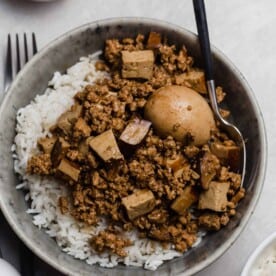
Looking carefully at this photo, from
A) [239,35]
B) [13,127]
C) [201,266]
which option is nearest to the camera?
[201,266]

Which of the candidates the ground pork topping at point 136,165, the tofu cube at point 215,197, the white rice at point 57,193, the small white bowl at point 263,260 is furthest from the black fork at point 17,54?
the small white bowl at point 263,260

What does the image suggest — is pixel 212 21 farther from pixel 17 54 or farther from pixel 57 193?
pixel 57 193

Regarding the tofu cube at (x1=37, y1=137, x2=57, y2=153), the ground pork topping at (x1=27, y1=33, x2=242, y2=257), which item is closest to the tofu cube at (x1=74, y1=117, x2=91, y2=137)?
the ground pork topping at (x1=27, y1=33, x2=242, y2=257)

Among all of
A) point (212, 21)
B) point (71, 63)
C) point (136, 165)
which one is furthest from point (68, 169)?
point (212, 21)

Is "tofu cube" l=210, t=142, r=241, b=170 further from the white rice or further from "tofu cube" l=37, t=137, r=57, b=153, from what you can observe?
"tofu cube" l=37, t=137, r=57, b=153

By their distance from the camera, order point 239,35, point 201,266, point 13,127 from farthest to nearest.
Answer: point 239,35 < point 13,127 < point 201,266

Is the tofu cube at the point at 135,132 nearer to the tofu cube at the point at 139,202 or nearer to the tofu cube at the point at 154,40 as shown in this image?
the tofu cube at the point at 139,202

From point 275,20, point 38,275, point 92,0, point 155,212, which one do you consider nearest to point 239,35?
point 275,20

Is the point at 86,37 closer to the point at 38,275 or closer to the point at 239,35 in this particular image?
the point at 239,35
